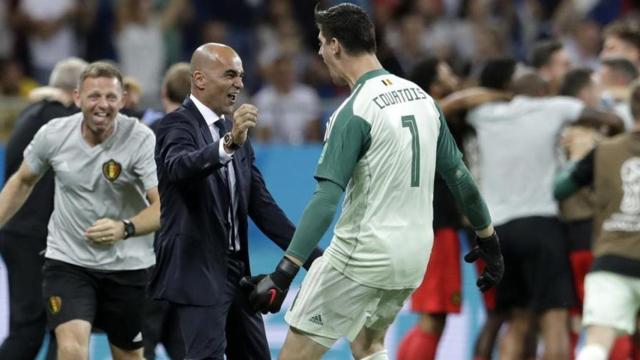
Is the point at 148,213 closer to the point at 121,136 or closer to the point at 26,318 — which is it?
the point at 121,136

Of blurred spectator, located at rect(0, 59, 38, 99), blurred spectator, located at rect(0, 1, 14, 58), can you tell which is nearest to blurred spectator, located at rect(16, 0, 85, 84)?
blurred spectator, located at rect(0, 1, 14, 58)

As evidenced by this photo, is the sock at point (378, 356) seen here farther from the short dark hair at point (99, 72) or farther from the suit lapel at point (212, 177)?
the short dark hair at point (99, 72)

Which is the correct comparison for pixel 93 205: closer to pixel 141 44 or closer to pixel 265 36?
pixel 141 44

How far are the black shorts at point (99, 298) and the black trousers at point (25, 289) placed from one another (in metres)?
0.76

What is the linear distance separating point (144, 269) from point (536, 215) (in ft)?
9.56

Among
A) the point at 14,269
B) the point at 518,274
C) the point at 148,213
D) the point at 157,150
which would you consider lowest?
the point at 518,274

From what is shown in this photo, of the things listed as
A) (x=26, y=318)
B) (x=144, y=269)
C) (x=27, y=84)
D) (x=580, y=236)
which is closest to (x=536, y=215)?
(x=580, y=236)

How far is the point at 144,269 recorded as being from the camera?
29.2 feet

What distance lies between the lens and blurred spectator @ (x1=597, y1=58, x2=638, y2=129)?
1076 centimetres

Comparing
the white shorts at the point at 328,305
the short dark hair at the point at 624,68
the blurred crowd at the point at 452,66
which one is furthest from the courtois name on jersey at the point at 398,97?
the short dark hair at the point at 624,68

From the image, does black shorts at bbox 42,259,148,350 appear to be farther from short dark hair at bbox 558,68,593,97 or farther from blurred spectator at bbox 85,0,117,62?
blurred spectator at bbox 85,0,117,62

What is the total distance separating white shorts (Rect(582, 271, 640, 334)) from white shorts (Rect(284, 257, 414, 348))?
1987 millimetres

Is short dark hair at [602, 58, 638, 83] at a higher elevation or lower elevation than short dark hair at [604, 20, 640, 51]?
lower

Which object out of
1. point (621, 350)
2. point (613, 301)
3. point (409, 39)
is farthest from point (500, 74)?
point (409, 39)
